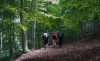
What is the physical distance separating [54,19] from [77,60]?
751 centimetres

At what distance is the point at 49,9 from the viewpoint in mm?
36000

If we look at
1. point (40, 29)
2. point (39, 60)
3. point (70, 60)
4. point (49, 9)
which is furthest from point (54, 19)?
point (40, 29)

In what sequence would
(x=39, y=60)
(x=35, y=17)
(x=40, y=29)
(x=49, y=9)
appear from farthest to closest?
(x=40, y=29)
(x=49, y=9)
(x=35, y=17)
(x=39, y=60)

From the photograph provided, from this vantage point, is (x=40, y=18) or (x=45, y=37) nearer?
(x=40, y=18)

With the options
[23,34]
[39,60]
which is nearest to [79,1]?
[39,60]

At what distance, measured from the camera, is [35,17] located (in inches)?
693

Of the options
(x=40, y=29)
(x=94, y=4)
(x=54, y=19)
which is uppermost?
(x=94, y=4)

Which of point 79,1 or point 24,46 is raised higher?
point 79,1

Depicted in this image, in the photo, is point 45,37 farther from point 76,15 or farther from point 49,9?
point 49,9

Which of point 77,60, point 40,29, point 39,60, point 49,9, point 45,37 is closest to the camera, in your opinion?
point 77,60

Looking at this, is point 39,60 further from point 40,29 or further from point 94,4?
point 40,29

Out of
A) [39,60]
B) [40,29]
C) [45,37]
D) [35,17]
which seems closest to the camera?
[39,60]

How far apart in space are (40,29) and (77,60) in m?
31.1

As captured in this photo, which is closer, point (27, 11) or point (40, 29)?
point (27, 11)
